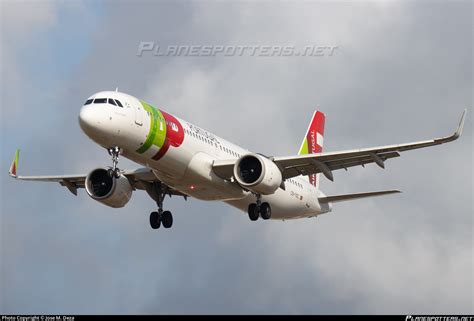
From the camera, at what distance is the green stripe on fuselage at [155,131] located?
4700cm

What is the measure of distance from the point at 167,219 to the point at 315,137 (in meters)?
15.2

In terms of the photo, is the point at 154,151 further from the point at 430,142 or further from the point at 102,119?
the point at 430,142

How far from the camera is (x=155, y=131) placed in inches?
1860

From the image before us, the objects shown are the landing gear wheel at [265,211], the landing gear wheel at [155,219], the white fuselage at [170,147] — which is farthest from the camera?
the landing gear wheel at [155,219]

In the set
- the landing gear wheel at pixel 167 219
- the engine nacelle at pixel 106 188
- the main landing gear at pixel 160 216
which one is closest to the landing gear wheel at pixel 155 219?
the main landing gear at pixel 160 216

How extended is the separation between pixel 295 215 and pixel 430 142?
1143cm

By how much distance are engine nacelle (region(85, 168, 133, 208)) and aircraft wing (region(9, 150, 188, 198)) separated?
98 cm

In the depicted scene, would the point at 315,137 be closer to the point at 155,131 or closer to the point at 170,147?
the point at 170,147

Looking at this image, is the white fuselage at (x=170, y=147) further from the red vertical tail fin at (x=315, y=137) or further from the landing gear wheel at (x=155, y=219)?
the red vertical tail fin at (x=315, y=137)

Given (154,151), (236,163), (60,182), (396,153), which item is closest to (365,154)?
(396,153)

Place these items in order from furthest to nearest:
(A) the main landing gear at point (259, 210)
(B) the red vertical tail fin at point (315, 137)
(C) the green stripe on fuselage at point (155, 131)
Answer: (B) the red vertical tail fin at point (315, 137), (A) the main landing gear at point (259, 210), (C) the green stripe on fuselage at point (155, 131)

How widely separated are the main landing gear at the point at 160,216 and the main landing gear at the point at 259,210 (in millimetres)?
4763

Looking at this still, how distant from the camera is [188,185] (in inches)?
1980

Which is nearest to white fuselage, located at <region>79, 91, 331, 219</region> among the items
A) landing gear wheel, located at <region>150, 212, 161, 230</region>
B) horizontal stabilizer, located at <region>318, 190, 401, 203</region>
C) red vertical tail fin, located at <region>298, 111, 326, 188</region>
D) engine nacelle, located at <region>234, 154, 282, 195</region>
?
engine nacelle, located at <region>234, 154, 282, 195</region>
